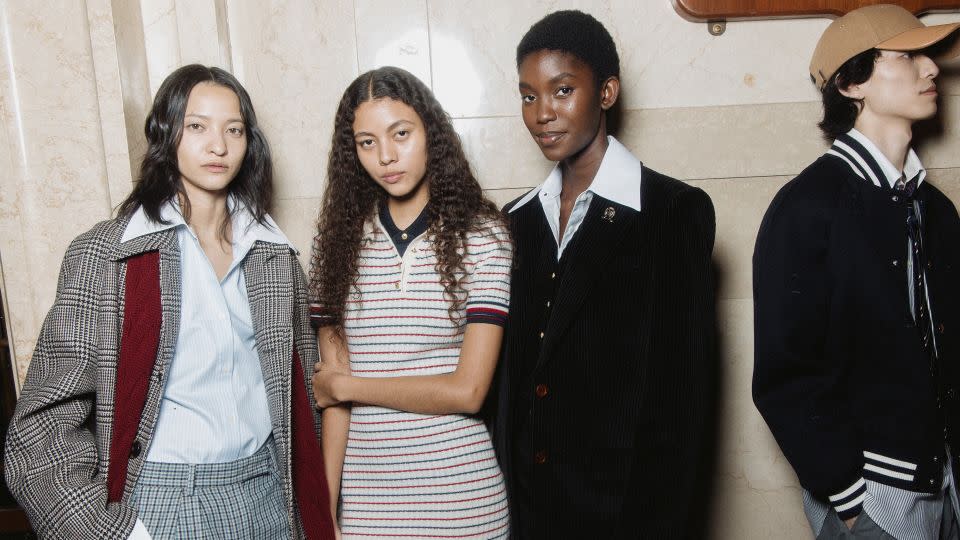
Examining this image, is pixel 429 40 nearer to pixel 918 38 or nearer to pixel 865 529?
pixel 918 38

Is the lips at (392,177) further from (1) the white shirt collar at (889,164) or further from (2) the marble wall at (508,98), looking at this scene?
(1) the white shirt collar at (889,164)

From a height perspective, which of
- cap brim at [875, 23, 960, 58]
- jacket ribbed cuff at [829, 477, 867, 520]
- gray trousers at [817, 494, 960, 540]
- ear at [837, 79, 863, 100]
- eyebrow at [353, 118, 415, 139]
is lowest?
gray trousers at [817, 494, 960, 540]

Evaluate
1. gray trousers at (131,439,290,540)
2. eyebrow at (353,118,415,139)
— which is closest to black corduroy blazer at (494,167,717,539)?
eyebrow at (353,118,415,139)

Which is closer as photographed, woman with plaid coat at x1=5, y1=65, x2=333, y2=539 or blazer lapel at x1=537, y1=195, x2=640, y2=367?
woman with plaid coat at x1=5, y1=65, x2=333, y2=539

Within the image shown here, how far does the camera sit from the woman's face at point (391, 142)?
163 centimetres

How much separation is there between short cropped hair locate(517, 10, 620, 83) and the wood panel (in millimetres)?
608

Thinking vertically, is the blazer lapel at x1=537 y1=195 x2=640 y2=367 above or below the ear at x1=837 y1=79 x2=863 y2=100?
below

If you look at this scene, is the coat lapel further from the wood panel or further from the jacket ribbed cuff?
the wood panel

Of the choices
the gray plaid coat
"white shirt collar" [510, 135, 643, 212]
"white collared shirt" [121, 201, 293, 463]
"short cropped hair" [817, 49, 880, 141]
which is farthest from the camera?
"short cropped hair" [817, 49, 880, 141]

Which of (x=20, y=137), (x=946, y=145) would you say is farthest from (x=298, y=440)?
(x=946, y=145)

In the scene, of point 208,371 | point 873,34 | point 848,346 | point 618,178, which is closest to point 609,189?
point 618,178

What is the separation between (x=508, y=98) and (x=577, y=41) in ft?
1.93

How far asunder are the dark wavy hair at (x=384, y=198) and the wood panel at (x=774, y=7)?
3.23 ft

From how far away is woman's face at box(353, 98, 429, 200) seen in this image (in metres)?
1.63
